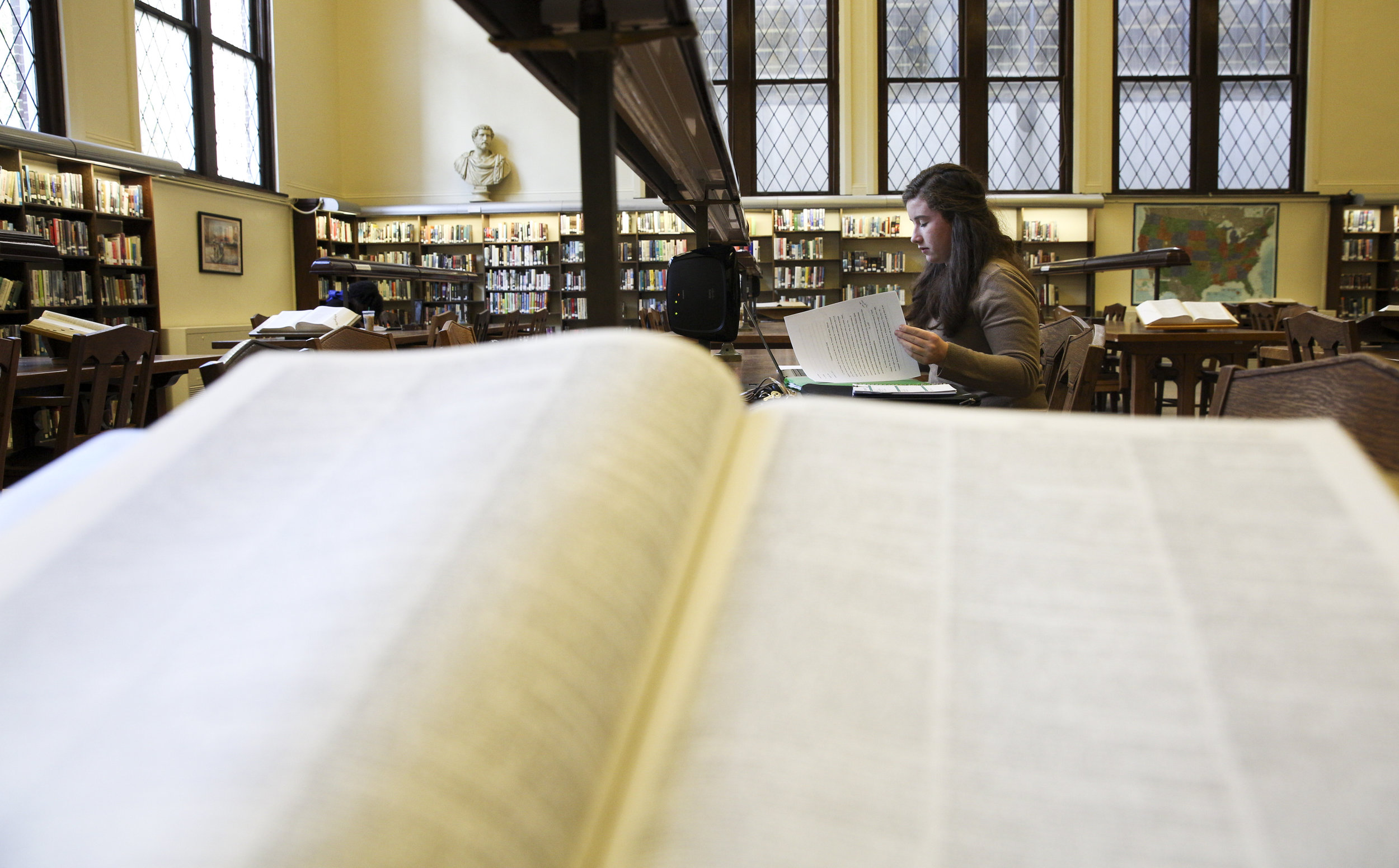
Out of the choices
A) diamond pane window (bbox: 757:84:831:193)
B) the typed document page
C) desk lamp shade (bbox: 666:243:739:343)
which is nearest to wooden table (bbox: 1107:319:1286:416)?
desk lamp shade (bbox: 666:243:739:343)

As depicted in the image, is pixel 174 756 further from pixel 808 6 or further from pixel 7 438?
pixel 808 6

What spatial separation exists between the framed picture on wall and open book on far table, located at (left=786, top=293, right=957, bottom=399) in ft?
26.5

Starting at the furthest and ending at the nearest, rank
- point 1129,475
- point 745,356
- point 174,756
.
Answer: point 745,356 < point 1129,475 < point 174,756

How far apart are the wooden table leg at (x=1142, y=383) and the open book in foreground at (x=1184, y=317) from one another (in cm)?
15

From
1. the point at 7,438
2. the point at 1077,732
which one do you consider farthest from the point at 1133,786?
the point at 7,438

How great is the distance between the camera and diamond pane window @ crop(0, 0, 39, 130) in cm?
602

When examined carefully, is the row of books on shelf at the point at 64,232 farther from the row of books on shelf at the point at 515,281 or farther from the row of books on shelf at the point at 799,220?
the row of books on shelf at the point at 799,220

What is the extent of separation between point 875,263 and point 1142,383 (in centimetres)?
652

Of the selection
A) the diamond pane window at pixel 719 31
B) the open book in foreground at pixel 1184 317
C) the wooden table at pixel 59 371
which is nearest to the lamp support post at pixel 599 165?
the wooden table at pixel 59 371

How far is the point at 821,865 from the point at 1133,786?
0.40 feet

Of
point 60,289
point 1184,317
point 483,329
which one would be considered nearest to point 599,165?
point 1184,317

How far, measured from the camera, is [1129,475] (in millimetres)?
448

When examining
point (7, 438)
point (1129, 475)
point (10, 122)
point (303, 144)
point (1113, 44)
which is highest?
point (1113, 44)

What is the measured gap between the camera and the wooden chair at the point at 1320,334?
2.96m
